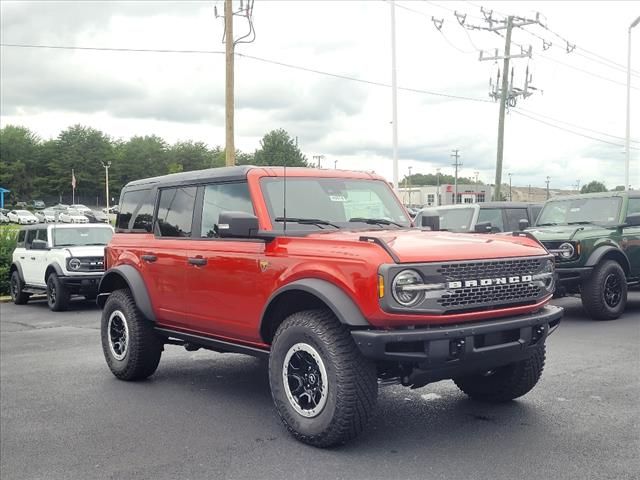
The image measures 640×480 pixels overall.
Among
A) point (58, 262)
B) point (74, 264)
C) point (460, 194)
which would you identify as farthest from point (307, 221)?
point (460, 194)

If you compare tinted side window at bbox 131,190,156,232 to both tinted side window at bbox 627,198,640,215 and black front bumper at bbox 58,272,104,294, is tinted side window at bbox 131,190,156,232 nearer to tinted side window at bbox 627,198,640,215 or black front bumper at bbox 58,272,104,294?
black front bumper at bbox 58,272,104,294

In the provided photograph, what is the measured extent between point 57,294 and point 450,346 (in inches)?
452

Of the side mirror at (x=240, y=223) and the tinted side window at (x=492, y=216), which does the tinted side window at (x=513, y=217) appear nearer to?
the tinted side window at (x=492, y=216)

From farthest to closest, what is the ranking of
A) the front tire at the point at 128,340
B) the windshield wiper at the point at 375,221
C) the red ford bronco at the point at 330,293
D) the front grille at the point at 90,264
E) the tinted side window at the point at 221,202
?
the front grille at the point at 90,264 < the front tire at the point at 128,340 < the windshield wiper at the point at 375,221 < the tinted side window at the point at 221,202 < the red ford bronco at the point at 330,293

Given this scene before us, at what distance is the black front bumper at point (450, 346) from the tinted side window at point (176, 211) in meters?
2.62

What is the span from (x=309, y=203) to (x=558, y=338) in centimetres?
459

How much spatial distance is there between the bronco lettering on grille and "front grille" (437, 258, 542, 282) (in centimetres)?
3

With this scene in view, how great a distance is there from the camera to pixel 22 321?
13.0m

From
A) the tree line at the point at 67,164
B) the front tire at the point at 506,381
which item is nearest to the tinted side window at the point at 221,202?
the front tire at the point at 506,381

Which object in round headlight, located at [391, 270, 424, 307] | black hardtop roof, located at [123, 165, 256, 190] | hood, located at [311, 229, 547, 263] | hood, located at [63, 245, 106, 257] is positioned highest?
black hardtop roof, located at [123, 165, 256, 190]

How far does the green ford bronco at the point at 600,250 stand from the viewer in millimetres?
10234

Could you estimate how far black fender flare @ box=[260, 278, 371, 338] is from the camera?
4.57 metres

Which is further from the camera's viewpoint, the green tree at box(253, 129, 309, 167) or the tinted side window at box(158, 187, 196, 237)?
the green tree at box(253, 129, 309, 167)

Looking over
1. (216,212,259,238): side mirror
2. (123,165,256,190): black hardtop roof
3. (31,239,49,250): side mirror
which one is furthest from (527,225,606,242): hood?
(31,239,49,250): side mirror
